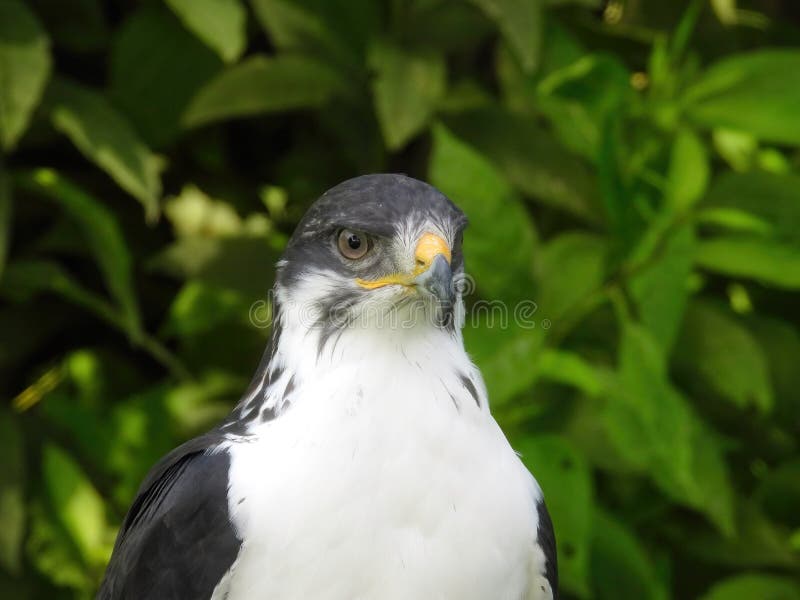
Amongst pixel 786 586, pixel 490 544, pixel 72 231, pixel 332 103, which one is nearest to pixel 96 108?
pixel 72 231

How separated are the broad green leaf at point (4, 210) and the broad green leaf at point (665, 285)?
1.66 metres

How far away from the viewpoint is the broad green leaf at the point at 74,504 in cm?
364

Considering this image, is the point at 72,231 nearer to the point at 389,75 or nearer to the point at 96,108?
the point at 96,108

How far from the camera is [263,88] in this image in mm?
3660

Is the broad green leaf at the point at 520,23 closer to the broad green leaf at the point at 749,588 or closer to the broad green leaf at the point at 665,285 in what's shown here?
the broad green leaf at the point at 665,285

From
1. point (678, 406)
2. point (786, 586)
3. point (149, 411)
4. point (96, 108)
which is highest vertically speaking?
point (96, 108)

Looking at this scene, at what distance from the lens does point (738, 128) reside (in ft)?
12.2

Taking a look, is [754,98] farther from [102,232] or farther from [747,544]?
[102,232]

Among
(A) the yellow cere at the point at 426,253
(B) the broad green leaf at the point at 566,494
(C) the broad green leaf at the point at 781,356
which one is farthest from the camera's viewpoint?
(C) the broad green leaf at the point at 781,356

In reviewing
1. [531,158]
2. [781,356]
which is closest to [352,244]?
[531,158]

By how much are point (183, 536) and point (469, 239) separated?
1497 mm

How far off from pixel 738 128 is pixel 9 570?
2430 mm

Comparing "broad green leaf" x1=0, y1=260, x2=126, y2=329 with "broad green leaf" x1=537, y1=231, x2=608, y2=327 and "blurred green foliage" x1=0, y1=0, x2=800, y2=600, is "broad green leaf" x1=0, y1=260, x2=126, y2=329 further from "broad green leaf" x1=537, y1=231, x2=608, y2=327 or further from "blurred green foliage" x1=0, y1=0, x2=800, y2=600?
"broad green leaf" x1=537, y1=231, x2=608, y2=327
